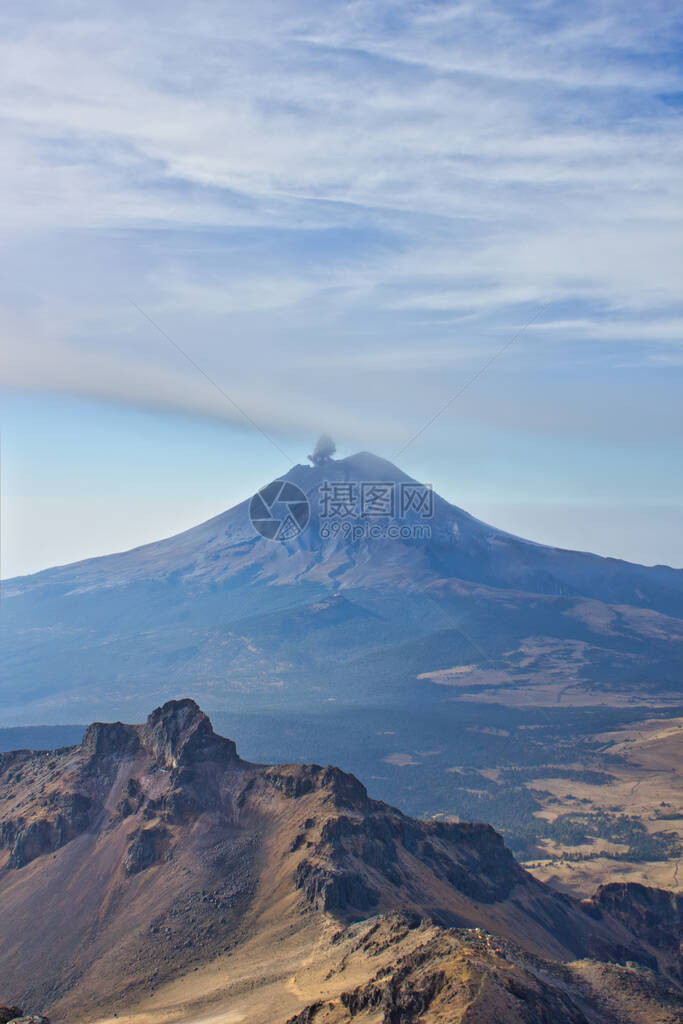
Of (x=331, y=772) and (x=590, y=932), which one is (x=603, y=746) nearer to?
(x=590, y=932)

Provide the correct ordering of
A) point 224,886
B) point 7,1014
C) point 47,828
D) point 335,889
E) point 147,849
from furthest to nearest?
point 47,828 → point 147,849 → point 224,886 → point 335,889 → point 7,1014

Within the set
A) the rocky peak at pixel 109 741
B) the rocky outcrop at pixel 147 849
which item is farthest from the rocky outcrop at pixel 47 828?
the rocky outcrop at pixel 147 849

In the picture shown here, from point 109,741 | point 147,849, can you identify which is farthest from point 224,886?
point 109,741

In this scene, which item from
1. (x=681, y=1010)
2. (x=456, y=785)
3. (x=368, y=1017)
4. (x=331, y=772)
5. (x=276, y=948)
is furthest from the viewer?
(x=456, y=785)

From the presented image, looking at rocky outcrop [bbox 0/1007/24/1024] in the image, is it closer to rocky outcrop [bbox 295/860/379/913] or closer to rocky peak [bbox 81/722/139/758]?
rocky outcrop [bbox 295/860/379/913]

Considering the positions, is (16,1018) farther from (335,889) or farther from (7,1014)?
(335,889)

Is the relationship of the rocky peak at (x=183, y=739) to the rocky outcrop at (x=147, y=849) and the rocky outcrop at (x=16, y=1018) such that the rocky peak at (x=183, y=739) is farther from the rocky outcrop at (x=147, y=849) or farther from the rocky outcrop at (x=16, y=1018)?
the rocky outcrop at (x=16, y=1018)

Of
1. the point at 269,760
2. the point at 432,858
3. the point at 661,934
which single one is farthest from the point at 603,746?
the point at 432,858
